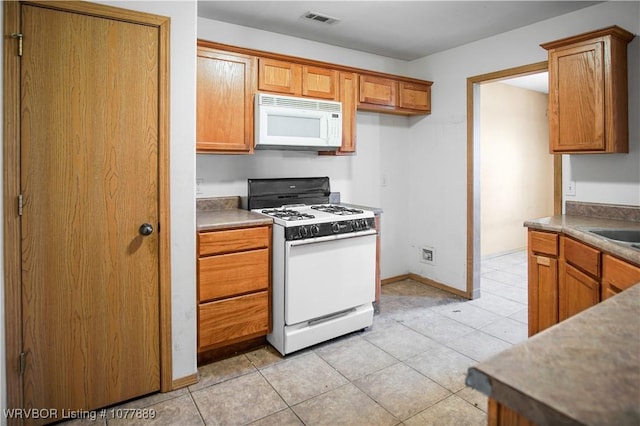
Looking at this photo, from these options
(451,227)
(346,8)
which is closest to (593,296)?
(451,227)

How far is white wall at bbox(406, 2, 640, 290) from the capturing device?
2727 millimetres

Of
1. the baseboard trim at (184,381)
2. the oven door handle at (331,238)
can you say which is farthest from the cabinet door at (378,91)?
the baseboard trim at (184,381)

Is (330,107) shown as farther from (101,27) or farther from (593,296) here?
(593,296)

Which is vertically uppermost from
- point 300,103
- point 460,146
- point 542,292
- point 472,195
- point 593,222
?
point 300,103

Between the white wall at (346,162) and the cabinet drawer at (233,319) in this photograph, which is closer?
the cabinet drawer at (233,319)

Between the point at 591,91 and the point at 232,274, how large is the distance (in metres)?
2.65

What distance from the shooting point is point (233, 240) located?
2559mm

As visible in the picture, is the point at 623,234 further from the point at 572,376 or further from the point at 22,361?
the point at 22,361

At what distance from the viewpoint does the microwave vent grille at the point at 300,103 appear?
2.98m

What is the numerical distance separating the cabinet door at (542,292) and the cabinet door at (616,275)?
0.46m

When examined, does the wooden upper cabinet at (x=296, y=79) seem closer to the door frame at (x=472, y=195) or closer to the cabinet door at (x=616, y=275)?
the door frame at (x=472, y=195)

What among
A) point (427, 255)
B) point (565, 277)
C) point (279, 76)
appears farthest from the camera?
point (427, 255)

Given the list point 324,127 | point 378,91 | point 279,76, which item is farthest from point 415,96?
point 279,76

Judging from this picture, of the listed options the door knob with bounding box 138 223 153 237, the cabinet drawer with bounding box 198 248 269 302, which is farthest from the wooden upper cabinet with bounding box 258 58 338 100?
the door knob with bounding box 138 223 153 237
